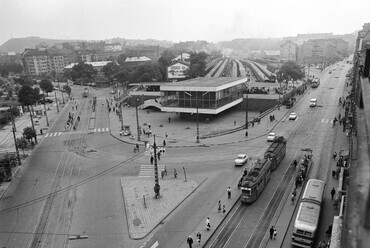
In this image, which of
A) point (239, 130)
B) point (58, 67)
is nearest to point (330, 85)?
point (239, 130)

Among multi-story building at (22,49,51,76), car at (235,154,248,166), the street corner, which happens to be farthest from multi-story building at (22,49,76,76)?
car at (235,154,248,166)

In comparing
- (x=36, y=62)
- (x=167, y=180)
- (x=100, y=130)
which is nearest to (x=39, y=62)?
(x=36, y=62)

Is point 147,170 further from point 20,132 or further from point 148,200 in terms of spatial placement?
point 20,132

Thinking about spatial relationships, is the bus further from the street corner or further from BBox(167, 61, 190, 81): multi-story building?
BBox(167, 61, 190, 81): multi-story building

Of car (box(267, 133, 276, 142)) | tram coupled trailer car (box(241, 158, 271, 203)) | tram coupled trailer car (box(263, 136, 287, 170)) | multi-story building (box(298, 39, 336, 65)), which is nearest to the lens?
tram coupled trailer car (box(241, 158, 271, 203))

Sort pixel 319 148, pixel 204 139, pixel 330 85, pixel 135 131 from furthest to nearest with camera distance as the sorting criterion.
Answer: pixel 330 85 → pixel 135 131 → pixel 204 139 → pixel 319 148

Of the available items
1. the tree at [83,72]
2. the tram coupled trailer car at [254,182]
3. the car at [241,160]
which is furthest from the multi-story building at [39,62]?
the tram coupled trailer car at [254,182]

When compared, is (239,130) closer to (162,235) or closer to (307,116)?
(307,116)
